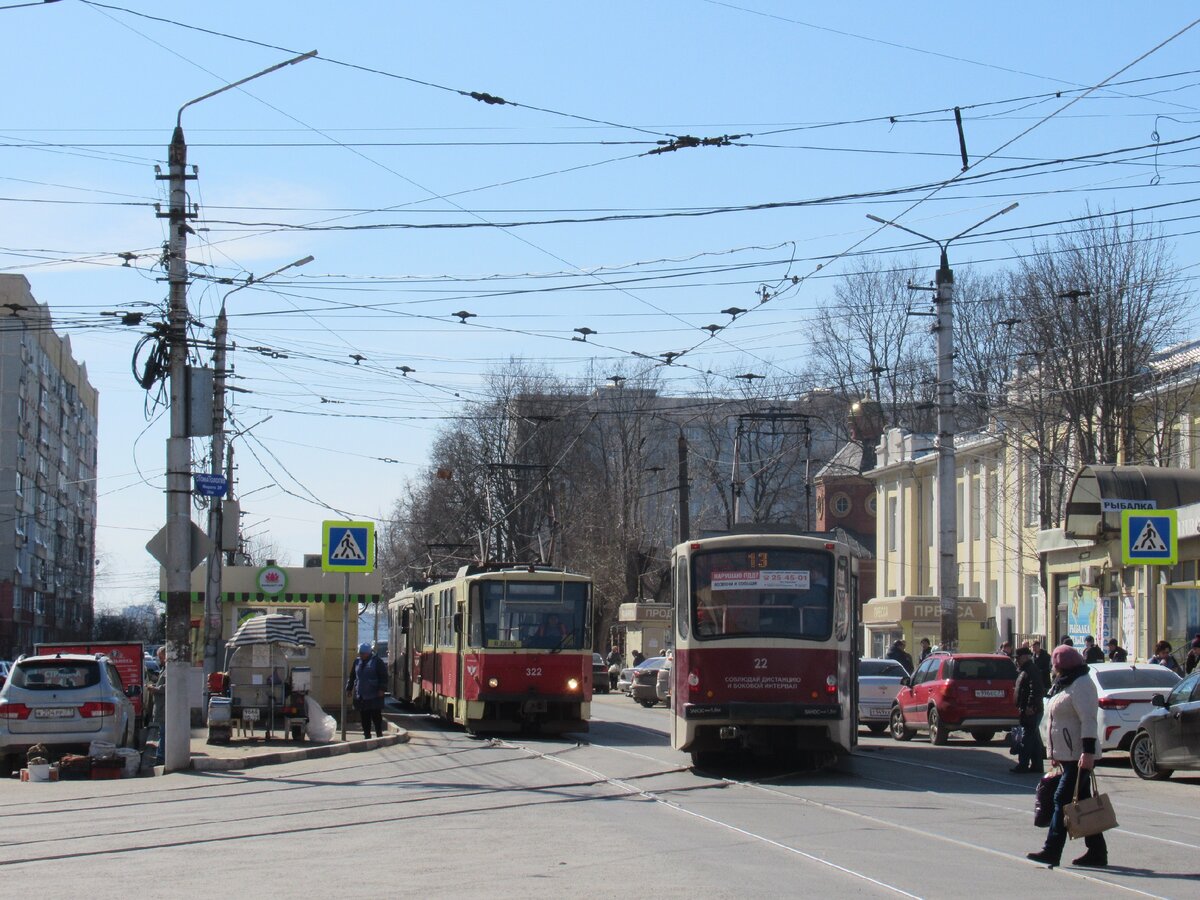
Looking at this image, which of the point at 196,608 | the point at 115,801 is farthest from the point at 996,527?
the point at 115,801

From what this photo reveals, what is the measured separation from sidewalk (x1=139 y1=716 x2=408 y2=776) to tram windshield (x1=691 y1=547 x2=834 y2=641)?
5.95 meters

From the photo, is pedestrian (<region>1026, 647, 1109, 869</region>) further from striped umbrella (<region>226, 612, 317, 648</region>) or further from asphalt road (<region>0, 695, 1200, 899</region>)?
striped umbrella (<region>226, 612, 317, 648</region>)

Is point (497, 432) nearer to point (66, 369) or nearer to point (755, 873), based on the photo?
point (66, 369)

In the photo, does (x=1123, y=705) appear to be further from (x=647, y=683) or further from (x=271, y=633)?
(x=647, y=683)

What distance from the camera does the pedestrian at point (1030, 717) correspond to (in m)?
18.7

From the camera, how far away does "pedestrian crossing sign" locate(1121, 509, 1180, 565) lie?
2495 centimetres

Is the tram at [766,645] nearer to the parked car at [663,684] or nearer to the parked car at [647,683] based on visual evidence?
the parked car at [663,684]

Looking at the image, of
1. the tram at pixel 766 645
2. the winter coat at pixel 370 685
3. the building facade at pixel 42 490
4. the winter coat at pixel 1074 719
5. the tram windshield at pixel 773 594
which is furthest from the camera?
the building facade at pixel 42 490

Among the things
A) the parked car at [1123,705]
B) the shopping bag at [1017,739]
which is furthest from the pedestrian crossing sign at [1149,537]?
the shopping bag at [1017,739]

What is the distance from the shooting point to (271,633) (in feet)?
79.0

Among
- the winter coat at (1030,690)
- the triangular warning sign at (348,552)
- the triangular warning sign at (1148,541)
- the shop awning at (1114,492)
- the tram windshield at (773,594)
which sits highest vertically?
the shop awning at (1114,492)

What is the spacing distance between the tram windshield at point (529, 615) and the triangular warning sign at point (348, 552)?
12.4 feet

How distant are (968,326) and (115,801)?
51.1 m

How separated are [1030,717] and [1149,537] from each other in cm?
745
